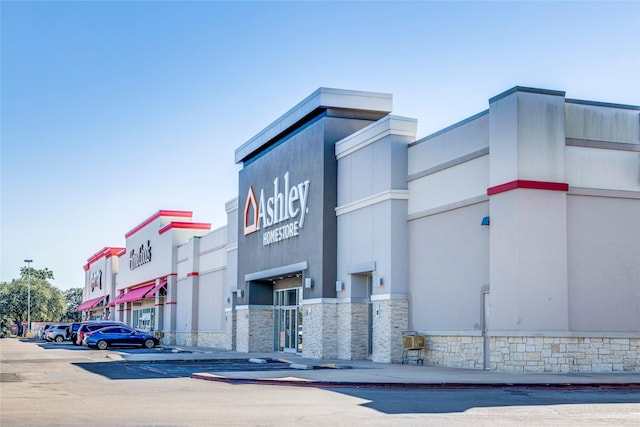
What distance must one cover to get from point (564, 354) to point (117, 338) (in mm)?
31525

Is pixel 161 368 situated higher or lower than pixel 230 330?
lower

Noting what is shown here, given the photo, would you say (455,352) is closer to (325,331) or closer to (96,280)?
(325,331)

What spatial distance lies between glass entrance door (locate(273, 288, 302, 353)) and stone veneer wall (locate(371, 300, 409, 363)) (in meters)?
8.99

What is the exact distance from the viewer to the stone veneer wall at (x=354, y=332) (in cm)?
3231

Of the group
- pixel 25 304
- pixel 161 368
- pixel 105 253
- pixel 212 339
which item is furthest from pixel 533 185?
pixel 25 304

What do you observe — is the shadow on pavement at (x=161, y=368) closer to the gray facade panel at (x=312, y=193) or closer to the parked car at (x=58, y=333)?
the gray facade panel at (x=312, y=193)

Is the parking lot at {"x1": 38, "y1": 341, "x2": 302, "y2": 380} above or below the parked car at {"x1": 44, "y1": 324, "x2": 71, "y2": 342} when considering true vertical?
above

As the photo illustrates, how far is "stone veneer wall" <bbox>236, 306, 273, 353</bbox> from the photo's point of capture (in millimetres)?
42281

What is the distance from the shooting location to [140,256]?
2842 inches

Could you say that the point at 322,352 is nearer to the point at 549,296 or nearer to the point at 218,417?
the point at 549,296

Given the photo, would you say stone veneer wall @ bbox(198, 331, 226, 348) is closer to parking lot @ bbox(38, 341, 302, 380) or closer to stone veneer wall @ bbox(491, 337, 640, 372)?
parking lot @ bbox(38, 341, 302, 380)

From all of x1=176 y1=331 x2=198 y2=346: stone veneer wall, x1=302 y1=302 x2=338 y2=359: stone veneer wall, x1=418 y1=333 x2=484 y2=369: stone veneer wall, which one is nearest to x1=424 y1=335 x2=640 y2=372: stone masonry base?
x1=418 y1=333 x2=484 y2=369: stone veneer wall

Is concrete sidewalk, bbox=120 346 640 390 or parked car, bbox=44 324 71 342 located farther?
parked car, bbox=44 324 71 342

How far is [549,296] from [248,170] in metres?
24.0
